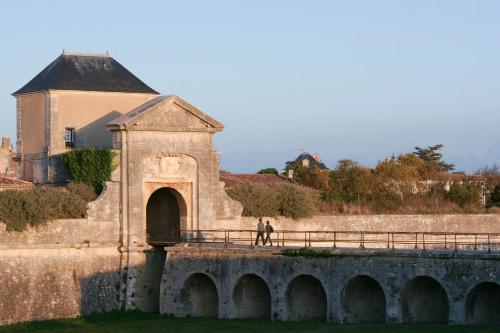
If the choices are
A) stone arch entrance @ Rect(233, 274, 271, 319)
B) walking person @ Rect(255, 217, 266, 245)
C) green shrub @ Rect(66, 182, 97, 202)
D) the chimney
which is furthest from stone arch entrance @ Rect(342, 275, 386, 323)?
the chimney

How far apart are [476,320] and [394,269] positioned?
9.70 ft

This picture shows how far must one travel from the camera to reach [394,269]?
1473 inches

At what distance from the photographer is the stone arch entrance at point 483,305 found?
3584cm

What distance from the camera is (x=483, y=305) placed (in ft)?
121

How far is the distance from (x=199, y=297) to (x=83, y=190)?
5961 millimetres

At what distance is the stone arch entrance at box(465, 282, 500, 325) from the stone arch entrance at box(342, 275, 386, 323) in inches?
142

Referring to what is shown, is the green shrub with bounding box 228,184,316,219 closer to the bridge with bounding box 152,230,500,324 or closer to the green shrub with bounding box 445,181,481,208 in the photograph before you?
the bridge with bounding box 152,230,500,324

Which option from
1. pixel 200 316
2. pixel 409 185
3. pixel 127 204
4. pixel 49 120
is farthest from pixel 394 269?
pixel 409 185

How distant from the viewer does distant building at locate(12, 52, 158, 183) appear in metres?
47.9

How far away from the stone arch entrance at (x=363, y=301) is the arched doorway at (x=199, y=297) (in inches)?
252

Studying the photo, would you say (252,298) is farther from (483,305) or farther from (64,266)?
(483,305)

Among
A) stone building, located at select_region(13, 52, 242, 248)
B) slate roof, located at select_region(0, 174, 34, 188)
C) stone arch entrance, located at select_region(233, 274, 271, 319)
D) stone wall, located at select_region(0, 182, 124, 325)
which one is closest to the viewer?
stone wall, located at select_region(0, 182, 124, 325)

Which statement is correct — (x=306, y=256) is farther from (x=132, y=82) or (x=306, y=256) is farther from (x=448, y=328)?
(x=132, y=82)

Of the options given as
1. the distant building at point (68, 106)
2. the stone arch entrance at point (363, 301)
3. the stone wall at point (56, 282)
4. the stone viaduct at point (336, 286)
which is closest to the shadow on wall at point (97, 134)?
the distant building at point (68, 106)
